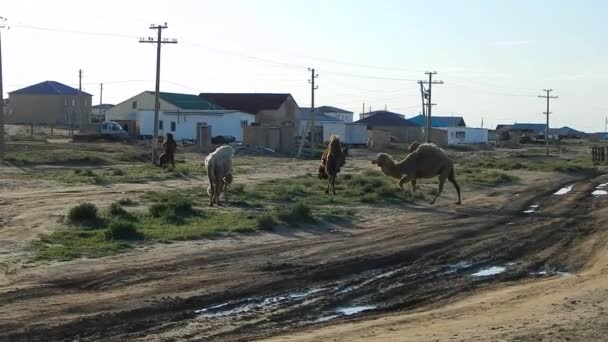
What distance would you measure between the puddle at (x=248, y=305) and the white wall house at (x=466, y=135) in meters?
110

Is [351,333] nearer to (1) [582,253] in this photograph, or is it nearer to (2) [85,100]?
(1) [582,253]

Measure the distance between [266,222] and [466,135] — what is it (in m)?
110

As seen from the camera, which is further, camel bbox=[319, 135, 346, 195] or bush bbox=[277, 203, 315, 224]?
camel bbox=[319, 135, 346, 195]

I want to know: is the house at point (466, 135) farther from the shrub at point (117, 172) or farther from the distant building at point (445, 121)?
the shrub at point (117, 172)

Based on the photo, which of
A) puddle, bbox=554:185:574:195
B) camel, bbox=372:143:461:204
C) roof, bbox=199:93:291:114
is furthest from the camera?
roof, bbox=199:93:291:114

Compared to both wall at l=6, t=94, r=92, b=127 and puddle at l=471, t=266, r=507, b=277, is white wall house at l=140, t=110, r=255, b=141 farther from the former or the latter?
puddle at l=471, t=266, r=507, b=277

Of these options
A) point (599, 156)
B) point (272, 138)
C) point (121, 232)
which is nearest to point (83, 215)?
point (121, 232)

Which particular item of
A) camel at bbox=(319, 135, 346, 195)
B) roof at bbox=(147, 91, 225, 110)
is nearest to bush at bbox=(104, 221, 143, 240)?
camel at bbox=(319, 135, 346, 195)

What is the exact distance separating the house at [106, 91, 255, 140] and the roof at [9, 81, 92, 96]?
25665 millimetres

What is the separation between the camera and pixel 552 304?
1216cm

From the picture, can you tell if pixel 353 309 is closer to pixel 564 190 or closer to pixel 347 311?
pixel 347 311

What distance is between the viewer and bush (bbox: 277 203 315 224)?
21141mm

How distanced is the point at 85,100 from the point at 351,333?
110 metres

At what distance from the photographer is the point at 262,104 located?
9650cm
